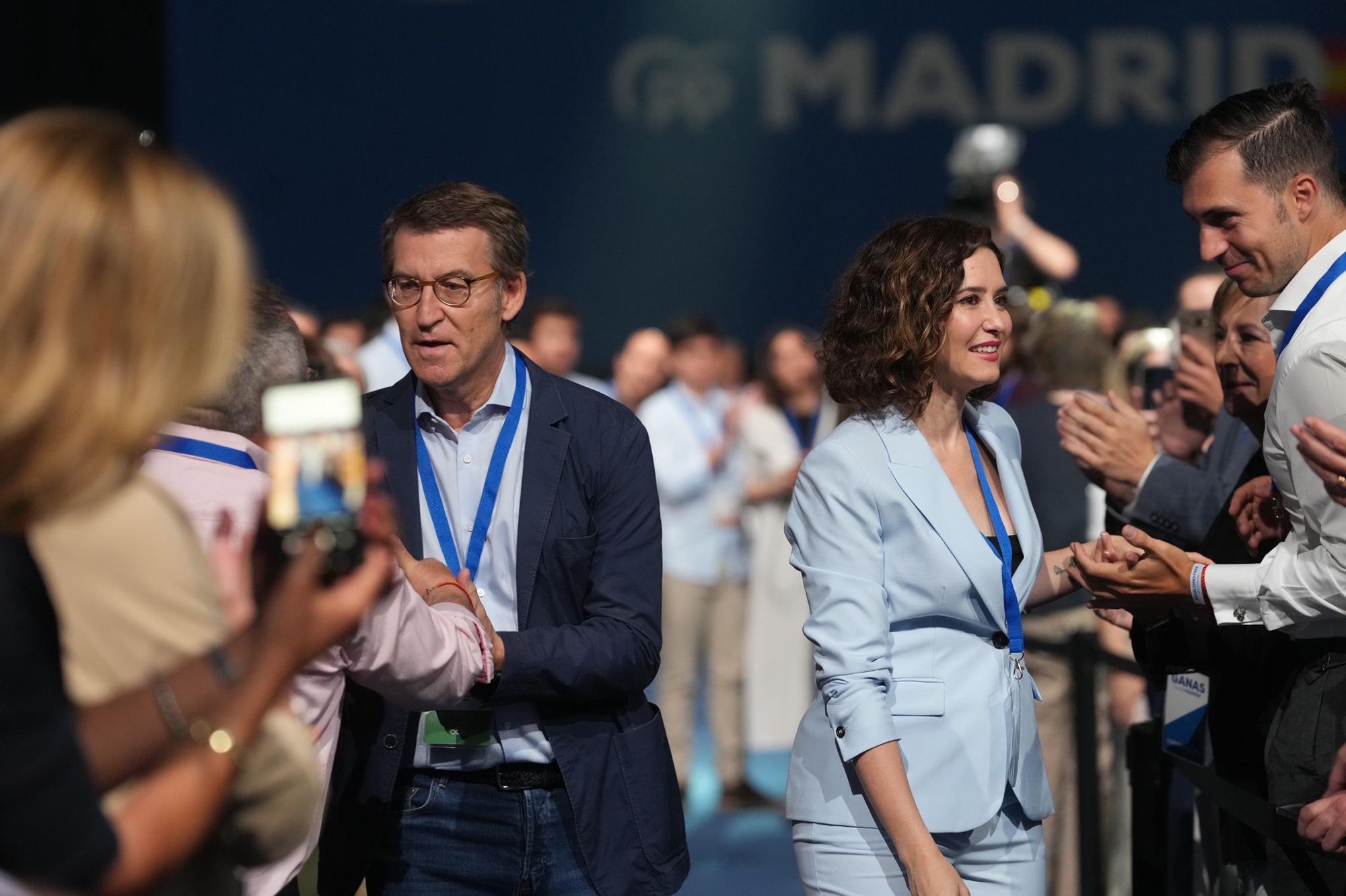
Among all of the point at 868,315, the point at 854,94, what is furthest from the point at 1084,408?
the point at 854,94

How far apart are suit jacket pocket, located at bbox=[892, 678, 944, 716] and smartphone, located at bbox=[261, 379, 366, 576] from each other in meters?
1.42

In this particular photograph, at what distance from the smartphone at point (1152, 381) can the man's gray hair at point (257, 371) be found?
253cm

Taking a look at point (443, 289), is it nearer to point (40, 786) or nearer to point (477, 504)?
point (477, 504)

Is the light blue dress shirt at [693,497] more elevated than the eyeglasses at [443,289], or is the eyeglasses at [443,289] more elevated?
the eyeglasses at [443,289]

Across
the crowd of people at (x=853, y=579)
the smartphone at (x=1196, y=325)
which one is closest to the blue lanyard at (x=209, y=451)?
the crowd of people at (x=853, y=579)

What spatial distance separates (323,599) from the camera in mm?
1447

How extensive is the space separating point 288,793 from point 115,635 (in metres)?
0.24

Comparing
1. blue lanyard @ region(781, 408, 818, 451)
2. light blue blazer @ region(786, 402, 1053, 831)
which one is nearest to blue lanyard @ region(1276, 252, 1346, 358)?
light blue blazer @ region(786, 402, 1053, 831)

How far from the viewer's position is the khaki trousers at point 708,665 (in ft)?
23.6

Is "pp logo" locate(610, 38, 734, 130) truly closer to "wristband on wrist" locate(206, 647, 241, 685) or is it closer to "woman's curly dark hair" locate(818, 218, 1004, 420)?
"woman's curly dark hair" locate(818, 218, 1004, 420)

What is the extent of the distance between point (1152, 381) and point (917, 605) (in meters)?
1.91

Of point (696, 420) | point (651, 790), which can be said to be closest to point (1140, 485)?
point (651, 790)

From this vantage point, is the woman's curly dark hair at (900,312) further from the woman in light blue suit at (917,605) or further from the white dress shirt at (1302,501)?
the white dress shirt at (1302,501)

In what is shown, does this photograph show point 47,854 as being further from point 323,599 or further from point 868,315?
point 868,315
